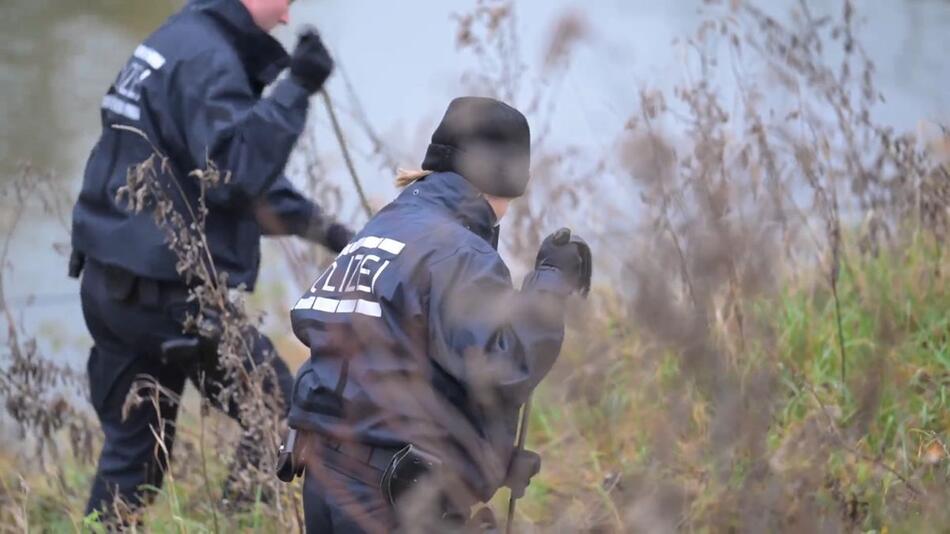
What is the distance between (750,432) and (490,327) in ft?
1.94

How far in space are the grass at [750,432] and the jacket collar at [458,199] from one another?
30 cm

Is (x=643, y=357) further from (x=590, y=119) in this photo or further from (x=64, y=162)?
(x=64, y=162)

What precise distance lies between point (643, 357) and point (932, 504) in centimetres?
201

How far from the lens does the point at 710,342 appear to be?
257cm

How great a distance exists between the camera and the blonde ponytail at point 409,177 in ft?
11.0

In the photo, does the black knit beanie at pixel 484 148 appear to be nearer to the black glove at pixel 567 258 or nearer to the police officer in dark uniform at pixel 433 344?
the police officer in dark uniform at pixel 433 344

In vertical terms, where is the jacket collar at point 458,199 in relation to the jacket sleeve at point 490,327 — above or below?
above

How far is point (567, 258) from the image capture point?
315 centimetres

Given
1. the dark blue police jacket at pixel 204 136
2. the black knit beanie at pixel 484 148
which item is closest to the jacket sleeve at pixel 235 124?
the dark blue police jacket at pixel 204 136

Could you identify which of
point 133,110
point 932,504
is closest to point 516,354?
point 932,504

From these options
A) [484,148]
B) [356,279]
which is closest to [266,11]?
[484,148]

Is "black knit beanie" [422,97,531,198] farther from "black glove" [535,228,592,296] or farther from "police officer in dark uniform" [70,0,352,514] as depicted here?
"police officer in dark uniform" [70,0,352,514]

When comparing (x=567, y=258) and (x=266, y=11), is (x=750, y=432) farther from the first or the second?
(x=266, y=11)

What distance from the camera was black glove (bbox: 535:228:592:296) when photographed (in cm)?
314
